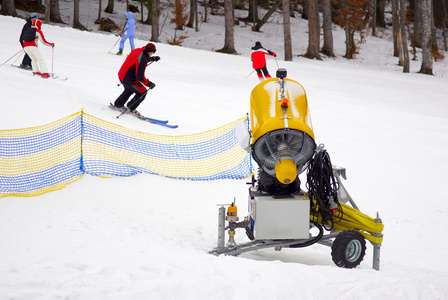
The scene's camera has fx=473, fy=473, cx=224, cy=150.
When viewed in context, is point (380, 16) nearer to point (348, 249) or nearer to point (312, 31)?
point (312, 31)

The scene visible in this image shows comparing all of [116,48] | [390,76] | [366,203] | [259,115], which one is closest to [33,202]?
[259,115]

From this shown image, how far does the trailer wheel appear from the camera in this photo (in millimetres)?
4953

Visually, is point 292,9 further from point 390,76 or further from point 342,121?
point 342,121

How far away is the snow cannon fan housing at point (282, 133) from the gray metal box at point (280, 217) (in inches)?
9.2

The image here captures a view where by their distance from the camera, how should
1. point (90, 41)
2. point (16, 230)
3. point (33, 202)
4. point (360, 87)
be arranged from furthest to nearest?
point (90, 41)
point (360, 87)
point (33, 202)
point (16, 230)

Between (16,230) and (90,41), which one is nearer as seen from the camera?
(16,230)

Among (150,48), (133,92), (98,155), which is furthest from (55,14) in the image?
(98,155)

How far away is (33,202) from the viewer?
5.94 m

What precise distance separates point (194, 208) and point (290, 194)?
222 cm

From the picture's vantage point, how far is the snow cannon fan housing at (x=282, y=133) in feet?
16.0

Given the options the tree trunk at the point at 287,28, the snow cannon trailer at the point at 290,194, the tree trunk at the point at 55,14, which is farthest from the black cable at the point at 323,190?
the tree trunk at the point at 55,14

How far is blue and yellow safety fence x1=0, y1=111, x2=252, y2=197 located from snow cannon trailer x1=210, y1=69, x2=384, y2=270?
97.4 inches

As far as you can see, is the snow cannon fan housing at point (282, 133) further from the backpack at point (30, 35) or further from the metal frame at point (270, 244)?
the backpack at point (30, 35)

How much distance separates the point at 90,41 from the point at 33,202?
15739 mm
